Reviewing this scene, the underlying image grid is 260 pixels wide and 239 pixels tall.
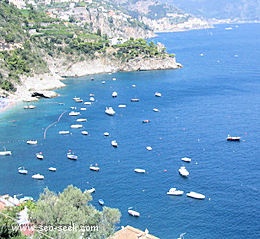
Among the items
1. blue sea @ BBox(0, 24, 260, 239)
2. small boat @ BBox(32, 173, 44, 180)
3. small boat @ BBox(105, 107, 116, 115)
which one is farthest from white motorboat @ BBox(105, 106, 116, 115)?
small boat @ BBox(32, 173, 44, 180)

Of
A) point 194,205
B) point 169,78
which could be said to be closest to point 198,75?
point 169,78

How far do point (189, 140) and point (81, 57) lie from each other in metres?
69.0

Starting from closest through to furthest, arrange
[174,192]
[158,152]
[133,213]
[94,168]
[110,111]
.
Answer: [133,213], [174,192], [94,168], [158,152], [110,111]

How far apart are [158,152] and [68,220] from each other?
110 feet

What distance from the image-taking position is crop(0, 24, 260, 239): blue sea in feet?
153

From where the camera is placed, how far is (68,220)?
101ft

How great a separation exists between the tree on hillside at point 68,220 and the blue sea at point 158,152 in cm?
1127

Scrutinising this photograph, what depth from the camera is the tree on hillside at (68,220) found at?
97.5 ft

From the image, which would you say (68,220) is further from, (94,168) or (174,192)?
(94,168)

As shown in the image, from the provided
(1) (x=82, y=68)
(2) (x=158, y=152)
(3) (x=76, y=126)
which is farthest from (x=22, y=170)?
(1) (x=82, y=68)

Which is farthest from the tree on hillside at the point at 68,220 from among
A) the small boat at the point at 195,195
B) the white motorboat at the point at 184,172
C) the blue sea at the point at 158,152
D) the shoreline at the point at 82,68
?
the shoreline at the point at 82,68

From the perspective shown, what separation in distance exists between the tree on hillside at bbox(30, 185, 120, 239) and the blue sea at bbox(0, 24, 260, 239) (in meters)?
11.3

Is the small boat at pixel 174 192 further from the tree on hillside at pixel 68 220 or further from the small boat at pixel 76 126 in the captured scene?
the small boat at pixel 76 126

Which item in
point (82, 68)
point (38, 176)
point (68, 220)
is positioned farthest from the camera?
point (82, 68)
